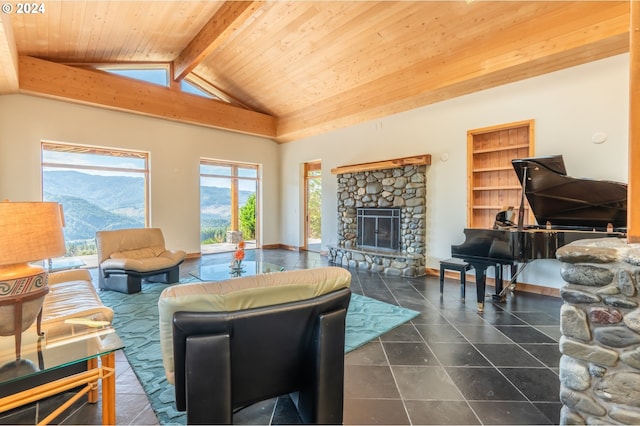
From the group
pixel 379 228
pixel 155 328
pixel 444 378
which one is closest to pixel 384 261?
pixel 379 228

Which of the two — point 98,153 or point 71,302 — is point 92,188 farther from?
point 71,302

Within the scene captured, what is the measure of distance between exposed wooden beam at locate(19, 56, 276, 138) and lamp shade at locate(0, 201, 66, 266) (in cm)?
547

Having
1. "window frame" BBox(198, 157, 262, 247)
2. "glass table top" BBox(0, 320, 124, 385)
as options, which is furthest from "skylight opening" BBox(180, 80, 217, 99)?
"glass table top" BBox(0, 320, 124, 385)

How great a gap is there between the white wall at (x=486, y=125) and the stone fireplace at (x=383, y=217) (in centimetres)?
27

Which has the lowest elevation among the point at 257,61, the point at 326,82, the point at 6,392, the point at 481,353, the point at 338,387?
the point at 481,353

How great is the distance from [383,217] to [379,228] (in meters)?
0.26

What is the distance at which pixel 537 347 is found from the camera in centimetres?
265

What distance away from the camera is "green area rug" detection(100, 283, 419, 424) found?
77.2 inches

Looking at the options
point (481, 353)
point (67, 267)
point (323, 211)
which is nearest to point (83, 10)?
point (67, 267)

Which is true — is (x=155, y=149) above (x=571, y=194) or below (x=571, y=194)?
above

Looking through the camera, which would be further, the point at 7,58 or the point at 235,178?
the point at 235,178

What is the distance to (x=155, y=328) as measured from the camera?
9.99 ft

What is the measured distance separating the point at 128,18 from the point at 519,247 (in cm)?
641

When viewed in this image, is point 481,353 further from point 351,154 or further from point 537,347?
point 351,154
